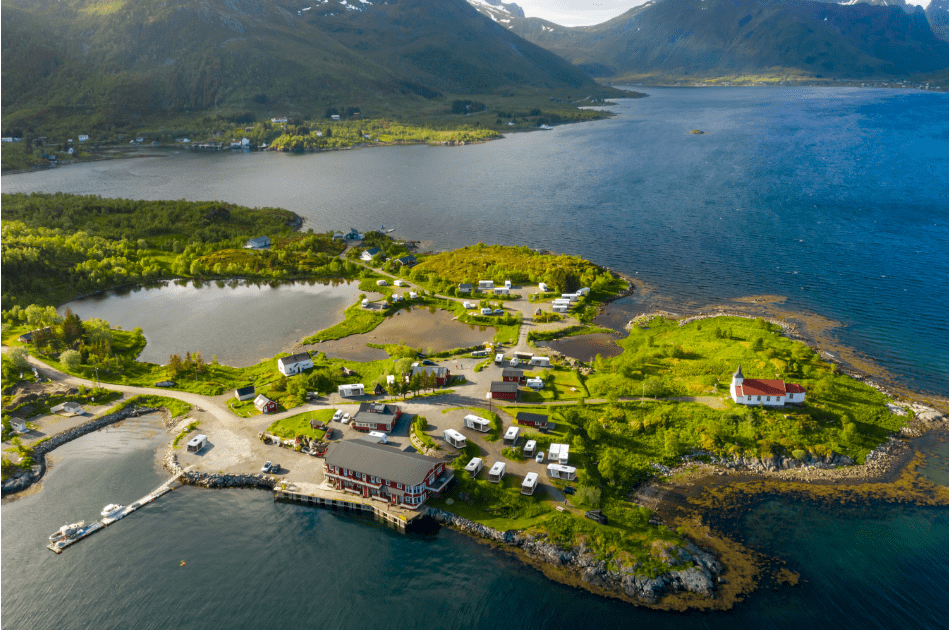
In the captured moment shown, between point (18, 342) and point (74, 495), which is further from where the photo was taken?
point (18, 342)

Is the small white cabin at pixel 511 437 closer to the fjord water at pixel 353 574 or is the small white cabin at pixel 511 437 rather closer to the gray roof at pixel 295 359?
the fjord water at pixel 353 574

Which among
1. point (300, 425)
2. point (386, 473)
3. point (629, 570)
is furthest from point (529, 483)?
point (300, 425)

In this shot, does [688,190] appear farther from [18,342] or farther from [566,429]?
[18,342]

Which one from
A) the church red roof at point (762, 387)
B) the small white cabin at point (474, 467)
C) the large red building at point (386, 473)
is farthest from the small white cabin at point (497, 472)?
the church red roof at point (762, 387)

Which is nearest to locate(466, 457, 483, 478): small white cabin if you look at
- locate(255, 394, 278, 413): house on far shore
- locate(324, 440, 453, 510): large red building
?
locate(324, 440, 453, 510): large red building

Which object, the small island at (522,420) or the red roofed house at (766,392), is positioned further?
the red roofed house at (766,392)

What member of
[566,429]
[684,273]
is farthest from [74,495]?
[684,273]

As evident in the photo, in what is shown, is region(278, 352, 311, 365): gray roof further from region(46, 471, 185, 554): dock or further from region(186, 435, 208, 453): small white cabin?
region(46, 471, 185, 554): dock
